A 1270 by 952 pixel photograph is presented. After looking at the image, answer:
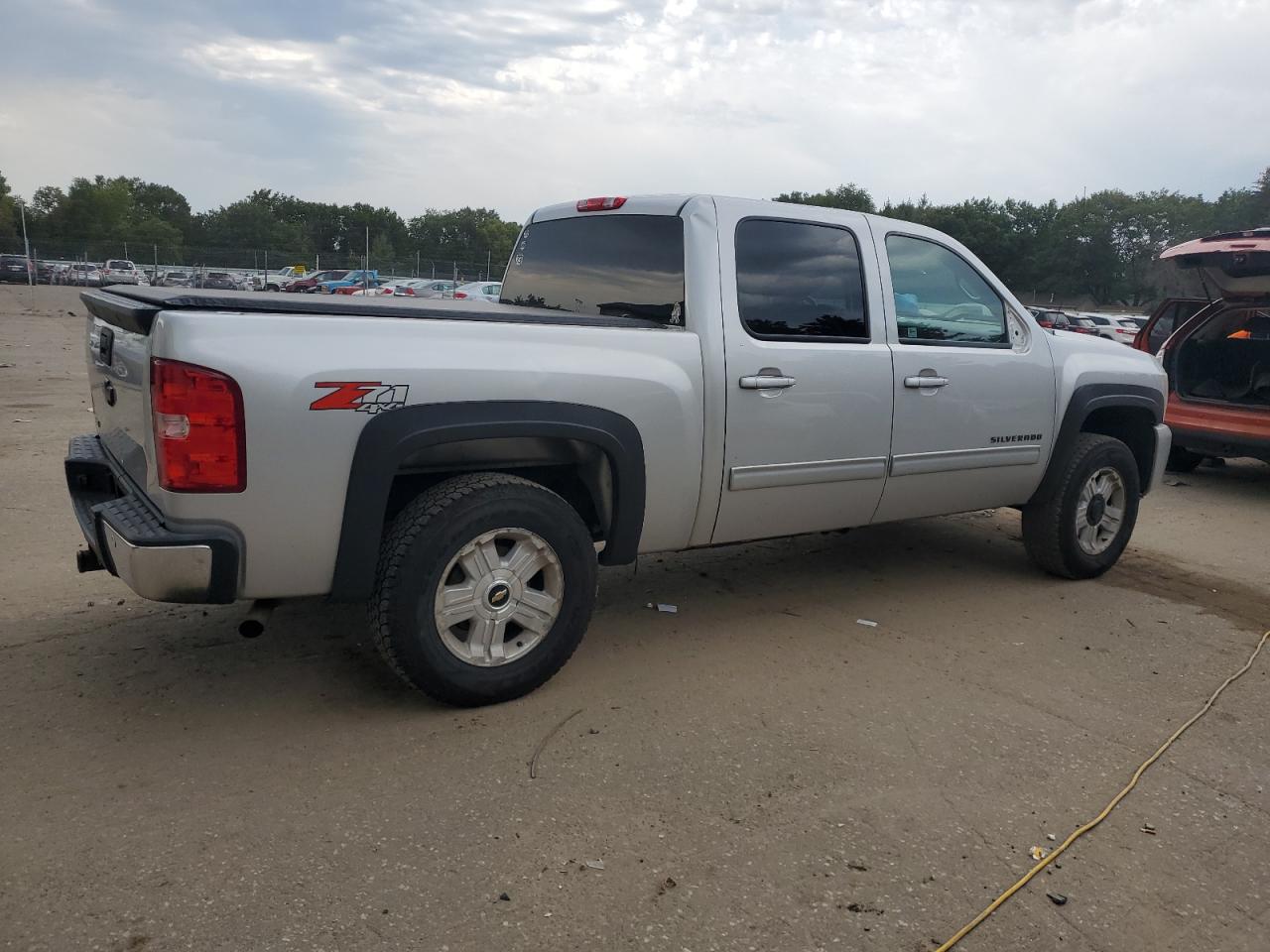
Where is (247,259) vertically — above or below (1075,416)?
above

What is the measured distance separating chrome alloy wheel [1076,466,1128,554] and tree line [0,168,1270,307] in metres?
50.5

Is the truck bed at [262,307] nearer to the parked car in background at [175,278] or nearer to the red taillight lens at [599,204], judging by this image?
the red taillight lens at [599,204]

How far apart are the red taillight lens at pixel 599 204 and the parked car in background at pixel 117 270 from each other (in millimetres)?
43231

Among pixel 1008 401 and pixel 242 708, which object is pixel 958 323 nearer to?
pixel 1008 401

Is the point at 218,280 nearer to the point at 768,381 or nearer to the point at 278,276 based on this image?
the point at 278,276

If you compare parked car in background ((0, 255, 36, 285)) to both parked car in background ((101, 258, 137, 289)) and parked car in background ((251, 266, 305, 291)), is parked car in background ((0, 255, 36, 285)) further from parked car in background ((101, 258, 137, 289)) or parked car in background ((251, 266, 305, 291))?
parked car in background ((251, 266, 305, 291))

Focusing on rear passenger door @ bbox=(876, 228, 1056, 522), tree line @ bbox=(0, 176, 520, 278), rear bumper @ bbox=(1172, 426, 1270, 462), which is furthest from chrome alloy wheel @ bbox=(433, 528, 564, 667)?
tree line @ bbox=(0, 176, 520, 278)

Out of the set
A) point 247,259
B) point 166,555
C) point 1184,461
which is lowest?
point 1184,461

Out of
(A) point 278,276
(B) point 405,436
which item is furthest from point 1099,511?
(A) point 278,276

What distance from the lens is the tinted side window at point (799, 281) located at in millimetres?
4090

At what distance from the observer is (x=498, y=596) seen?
11.2ft

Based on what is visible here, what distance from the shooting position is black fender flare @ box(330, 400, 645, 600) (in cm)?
308

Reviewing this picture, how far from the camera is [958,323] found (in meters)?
4.87

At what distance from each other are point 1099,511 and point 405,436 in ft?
13.5
